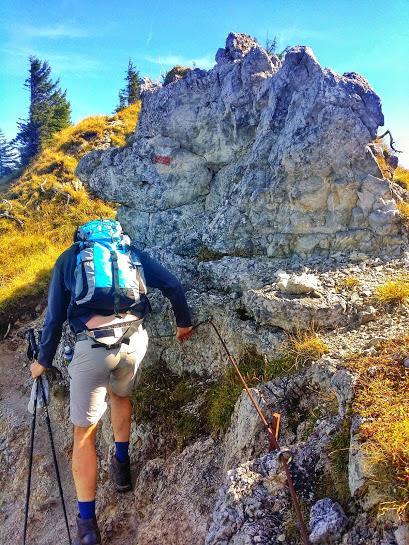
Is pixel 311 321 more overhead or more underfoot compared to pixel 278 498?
more overhead

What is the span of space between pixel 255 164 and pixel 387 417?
552 centimetres

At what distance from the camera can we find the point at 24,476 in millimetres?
7730

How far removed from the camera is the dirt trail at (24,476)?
22.6ft

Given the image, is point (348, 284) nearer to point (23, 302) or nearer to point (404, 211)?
point (404, 211)

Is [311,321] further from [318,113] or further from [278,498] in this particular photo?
[318,113]

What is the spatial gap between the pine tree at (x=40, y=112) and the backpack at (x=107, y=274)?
35.5 m

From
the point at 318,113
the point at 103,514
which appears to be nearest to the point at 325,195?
the point at 318,113

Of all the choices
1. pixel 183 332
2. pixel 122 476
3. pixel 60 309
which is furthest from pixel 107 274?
pixel 122 476

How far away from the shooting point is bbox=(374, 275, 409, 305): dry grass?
6.00 m

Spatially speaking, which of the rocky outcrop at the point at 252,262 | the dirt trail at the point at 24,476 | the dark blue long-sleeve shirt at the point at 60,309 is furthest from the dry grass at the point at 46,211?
the dark blue long-sleeve shirt at the point at 60,309

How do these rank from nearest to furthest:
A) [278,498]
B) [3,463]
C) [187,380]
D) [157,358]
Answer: [278,498], [187,380], [157,358], [3,463]

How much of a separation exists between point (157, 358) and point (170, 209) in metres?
3.39

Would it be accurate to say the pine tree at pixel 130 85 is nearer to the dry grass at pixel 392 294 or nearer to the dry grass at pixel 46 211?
the dry grass at pixel 46 211

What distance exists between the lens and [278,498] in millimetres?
3988
